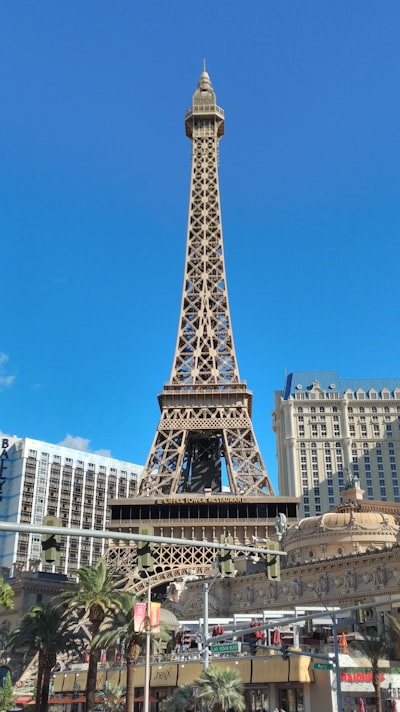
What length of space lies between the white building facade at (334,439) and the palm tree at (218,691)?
12166 cm

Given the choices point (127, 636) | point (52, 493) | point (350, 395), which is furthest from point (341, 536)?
point (350, 395)

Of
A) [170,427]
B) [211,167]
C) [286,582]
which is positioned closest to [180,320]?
[170,427]

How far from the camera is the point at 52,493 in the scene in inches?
5394

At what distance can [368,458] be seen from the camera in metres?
164

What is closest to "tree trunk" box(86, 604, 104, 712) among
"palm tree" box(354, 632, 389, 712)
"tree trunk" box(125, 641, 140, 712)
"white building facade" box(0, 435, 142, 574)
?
"tree trunk" box(125, 641, 140, 712)

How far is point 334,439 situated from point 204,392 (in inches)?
2956

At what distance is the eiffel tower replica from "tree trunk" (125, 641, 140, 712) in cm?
3503

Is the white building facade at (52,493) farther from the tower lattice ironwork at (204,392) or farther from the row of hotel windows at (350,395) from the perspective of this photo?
the row of hotel windows at (350,395)

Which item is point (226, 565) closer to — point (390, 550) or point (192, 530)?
point (390, 550)

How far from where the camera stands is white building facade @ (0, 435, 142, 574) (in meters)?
129

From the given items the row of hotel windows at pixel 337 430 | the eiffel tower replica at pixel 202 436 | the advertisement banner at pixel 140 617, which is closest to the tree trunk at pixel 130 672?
the advertisement banner at pixel 140 617

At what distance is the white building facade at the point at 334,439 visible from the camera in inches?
6314

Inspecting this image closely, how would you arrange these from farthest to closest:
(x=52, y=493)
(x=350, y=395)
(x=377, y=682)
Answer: (x=350, y=395) < (x=52, y=493) < (x=377, y=682)

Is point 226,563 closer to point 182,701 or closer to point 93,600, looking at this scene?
point 182,701
